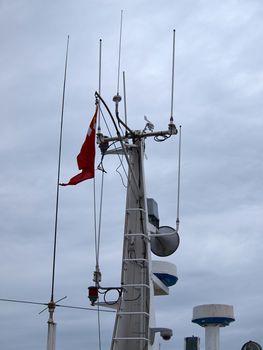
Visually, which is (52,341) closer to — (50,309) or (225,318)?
(50,309)

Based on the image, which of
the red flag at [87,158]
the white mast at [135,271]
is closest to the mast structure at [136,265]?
the white mast at [135,271]

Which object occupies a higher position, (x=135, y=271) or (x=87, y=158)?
(x=87, y=158)

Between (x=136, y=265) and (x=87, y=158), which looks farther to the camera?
(x=136, y=265)

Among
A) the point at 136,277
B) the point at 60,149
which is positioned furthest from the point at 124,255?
the point at 60,149

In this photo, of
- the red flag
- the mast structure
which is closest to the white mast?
the mast structure

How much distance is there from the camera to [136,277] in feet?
52.7

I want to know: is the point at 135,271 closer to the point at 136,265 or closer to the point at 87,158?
the point at 136,265

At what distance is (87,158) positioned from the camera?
14844 mm

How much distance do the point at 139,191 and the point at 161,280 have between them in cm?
284

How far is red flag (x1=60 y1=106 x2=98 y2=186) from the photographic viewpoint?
1468 cm

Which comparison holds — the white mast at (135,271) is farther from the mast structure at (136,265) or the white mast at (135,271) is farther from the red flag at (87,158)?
the red flag at (87,158)

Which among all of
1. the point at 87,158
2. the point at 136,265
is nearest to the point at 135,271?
the point at 136,265

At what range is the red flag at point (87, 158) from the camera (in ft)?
48.2

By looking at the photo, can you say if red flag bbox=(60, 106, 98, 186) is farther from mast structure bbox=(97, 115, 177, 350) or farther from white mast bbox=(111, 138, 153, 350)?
white mast bbox=(111, 138, 153, 350)
